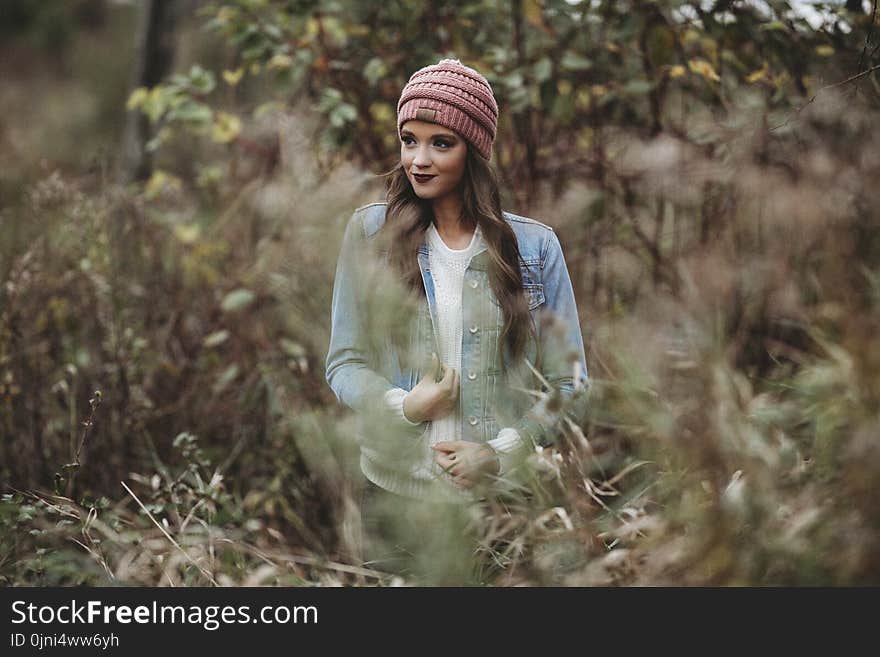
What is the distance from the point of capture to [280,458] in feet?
9.80

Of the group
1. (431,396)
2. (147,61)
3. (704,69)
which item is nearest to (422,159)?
(431,396)

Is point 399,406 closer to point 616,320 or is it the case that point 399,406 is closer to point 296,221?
point 616,320

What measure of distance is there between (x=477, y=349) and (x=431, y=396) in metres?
0.17

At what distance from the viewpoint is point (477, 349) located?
1.78m

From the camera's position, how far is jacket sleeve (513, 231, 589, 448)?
1680 mm

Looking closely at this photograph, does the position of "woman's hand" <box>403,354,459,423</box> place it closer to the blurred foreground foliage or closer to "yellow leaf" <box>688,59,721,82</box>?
the blurred foreground foliage

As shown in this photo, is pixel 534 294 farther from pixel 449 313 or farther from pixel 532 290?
pixel 449 313

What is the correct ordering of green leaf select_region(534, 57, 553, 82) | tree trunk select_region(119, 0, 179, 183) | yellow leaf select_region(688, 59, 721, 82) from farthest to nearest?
tree trunk select_region(119, 0, 179, 183) → green leaf select_region(534, 57, 553, 82) → yellow leaf select_region(688, 59, 721, 82)

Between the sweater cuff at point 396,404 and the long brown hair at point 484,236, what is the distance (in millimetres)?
219

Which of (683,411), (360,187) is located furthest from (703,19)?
(683,411)

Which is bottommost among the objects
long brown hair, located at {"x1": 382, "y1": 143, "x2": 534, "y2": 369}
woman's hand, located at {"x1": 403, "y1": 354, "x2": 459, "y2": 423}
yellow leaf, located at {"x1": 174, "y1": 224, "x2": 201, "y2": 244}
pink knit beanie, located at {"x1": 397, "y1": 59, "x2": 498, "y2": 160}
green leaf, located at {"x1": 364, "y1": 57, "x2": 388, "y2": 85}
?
yellow leaf, located at {"x1": 174, "y1": 224, "x2": 201, "y2": 244}

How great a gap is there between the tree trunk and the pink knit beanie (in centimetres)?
299

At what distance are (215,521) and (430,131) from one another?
1465mm

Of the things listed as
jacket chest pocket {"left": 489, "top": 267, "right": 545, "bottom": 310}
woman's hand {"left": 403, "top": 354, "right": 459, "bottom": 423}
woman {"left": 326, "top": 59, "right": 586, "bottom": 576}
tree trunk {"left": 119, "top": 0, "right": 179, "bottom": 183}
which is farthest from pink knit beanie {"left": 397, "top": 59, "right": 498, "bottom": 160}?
tree trunk {"left": 119, "top": 0, "right": 179, "bottom": 183}
